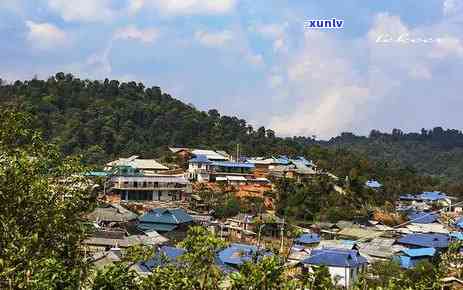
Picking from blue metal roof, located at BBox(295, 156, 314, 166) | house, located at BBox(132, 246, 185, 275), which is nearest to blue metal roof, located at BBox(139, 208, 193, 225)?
house, located at BBox(132, 246, 185, 275)

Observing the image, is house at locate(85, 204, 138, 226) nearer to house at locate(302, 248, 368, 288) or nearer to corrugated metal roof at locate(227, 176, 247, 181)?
corrugated metal roof at locate(227, 176, 247, 181)

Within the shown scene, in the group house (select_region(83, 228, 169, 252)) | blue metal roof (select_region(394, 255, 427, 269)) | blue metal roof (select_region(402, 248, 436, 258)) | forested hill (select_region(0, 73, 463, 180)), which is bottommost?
blue metal roof (select_region(394, 255, 427, 269))

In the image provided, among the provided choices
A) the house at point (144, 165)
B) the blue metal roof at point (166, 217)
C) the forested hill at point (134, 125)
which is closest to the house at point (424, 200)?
the forested hill at point (134, 125)

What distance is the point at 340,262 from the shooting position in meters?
29.7

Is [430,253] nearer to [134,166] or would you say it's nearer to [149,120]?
[134,166]

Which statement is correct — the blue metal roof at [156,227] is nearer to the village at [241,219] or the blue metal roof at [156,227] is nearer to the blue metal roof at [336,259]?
the village at [241,219]

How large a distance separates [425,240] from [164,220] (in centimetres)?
1700

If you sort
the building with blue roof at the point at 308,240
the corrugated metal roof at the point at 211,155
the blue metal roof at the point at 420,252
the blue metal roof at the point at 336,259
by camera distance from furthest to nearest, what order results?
the corrugated metal roof at the point at 211,155
the building with blue roof at the point at 308,240
the blue metal roof at the point at 420,252
the blue metal roof at the point at 336,259

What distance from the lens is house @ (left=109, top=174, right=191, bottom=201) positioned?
47.2m

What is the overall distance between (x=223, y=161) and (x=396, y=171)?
2487 cm

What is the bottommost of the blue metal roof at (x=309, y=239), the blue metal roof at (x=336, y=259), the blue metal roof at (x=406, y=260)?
the blue metal roof at (x=406, y=260)

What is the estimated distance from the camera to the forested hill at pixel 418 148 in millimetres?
124062

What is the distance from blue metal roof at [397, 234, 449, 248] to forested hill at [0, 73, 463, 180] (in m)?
20.0

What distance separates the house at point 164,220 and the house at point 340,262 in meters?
11.2
